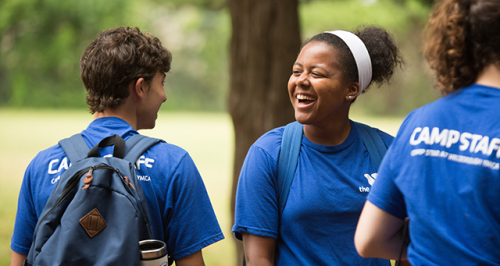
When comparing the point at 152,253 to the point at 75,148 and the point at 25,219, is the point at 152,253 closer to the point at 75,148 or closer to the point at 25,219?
the point at 75,148

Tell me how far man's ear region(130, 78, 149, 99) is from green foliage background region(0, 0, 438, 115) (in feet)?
59.5

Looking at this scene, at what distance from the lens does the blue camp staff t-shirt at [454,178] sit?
1.29m

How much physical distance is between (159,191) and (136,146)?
203 mm

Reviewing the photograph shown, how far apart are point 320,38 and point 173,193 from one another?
103 centimetres

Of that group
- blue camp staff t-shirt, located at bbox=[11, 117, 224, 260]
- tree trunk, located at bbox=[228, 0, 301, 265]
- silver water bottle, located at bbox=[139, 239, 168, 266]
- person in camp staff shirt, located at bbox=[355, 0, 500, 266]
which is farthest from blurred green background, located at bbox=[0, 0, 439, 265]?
person in camp staff shirt, located at bbox=[355, 0, 500, 266]

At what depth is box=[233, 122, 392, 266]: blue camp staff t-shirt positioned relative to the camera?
→ 2.07 meters

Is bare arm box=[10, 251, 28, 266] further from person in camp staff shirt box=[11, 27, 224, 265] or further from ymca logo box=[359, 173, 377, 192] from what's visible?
ymca logo box=[359, 173, 377, 192]

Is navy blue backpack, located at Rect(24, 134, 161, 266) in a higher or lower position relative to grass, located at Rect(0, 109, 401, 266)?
higher

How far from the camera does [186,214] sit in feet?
6.39

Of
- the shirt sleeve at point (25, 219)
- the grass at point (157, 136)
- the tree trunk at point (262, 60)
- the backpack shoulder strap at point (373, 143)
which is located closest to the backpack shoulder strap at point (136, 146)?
the shirt sleeve at point (25, 219)

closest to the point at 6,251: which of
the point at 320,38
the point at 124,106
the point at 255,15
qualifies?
the point at 255,15

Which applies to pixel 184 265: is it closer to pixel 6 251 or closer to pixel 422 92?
pixel 6 251

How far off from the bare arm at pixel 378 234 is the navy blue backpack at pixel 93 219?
0.76 metres

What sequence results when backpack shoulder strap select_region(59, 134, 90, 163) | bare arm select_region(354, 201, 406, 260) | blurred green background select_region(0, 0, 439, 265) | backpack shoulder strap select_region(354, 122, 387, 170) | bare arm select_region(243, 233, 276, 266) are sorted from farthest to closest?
1. blurred green background select_region(0, 0, 439, 265)
2. backpack shoulder strap select_region(354, 122, 387, 170)
3. bare arm select_region(243, 233, 276, 266)
4. backpack shoulder strap select_region(59, 134, 90, 163)
5. bare arm select_region(354, 201, 406, 260)
